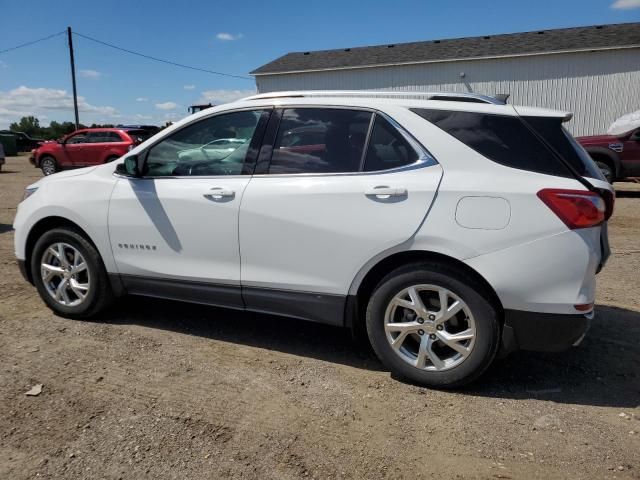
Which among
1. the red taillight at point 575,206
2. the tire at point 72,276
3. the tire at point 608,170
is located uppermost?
the red taillight at point 575,206

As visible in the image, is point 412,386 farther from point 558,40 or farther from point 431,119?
point 558,40

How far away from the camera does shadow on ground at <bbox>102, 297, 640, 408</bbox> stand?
331 centimetres

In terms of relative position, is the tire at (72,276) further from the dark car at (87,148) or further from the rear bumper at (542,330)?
the dark car at (87,148)

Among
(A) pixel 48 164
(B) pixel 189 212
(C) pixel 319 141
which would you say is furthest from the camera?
(A) pixel 48 164

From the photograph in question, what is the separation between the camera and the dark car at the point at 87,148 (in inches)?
709

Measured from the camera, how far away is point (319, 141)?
139 inches

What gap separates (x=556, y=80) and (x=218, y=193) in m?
21.7

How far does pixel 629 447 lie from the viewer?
270cm

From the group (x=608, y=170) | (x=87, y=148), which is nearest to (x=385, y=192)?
(x=608, y=170)

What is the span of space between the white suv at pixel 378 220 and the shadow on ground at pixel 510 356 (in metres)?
0.40

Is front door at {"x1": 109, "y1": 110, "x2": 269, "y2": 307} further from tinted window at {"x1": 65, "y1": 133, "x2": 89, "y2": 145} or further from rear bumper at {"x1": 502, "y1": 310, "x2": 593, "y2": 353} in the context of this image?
tinted window at {"x1": 65, "y1": 133, "x2": 89, "y2": 145}

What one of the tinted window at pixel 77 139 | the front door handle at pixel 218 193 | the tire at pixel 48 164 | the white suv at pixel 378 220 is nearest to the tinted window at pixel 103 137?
the tinted window at pixel 77 139

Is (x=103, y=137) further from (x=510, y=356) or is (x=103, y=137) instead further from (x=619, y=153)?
(x=510, y=356)

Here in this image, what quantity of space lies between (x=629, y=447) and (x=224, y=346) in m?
2.60
